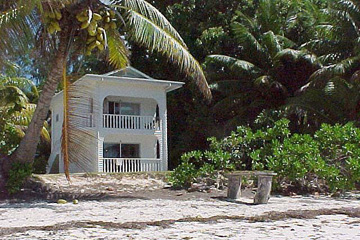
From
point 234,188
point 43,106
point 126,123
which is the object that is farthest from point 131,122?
point 234,188

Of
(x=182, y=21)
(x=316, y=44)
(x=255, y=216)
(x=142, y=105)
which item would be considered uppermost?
(x=182, y=21)

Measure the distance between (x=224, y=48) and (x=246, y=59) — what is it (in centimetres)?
156

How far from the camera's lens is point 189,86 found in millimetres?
26625

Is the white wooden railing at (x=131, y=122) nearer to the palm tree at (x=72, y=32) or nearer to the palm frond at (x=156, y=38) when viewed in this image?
the palm tree at (x=72, y=32)

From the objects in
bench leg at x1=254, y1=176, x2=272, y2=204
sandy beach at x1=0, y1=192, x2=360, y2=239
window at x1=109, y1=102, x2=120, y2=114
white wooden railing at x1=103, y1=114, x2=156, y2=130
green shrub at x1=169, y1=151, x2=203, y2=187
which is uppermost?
window at x1=109, y1=102, x2=120, y2=114

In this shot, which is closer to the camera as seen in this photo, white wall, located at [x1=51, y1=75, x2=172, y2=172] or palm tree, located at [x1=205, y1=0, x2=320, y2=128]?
white wall, located at [x1=51, y1=75, x2=172, y2=172]

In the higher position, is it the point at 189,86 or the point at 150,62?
the point at 150,62

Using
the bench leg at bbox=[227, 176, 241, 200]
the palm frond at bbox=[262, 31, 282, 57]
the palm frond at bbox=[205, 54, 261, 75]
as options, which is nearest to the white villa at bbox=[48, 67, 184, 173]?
the palm frond at bbox=[205, 54, 261, 75]

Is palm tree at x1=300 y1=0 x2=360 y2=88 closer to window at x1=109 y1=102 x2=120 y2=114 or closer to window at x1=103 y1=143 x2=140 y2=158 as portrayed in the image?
window at x1=103 y1=143 x2=140 y2=158

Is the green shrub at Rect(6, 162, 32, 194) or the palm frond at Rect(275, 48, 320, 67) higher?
the palm frond at Rect(275, 48, 320, 67)

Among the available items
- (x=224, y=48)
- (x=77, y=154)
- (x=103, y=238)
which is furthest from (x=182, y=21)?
(x=103, y=238)

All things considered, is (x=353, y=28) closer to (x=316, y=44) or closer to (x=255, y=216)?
(x=316, y=44)

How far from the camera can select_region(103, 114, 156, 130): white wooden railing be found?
23142 mm

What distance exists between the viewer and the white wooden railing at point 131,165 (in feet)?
72.4
